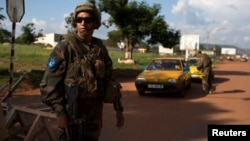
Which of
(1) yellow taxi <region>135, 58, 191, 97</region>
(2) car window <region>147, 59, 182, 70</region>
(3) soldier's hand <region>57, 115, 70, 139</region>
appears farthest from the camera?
(2) car window <region>147, 59, 182, 70</region>

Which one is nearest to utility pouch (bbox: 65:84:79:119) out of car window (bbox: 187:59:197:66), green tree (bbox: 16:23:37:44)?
car window (bbox: 187:59:197:66)

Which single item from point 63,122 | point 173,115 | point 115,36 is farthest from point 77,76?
point 115,36

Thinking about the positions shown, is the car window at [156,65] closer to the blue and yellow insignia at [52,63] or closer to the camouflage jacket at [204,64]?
the camouflage jacket at [204,64]

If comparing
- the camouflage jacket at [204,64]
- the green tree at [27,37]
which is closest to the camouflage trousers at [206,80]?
the camouflage jacket at [204,64]

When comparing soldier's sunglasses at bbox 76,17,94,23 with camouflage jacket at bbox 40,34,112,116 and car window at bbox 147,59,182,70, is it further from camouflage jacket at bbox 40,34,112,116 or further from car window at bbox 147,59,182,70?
car window at bbox 147,59,182,70

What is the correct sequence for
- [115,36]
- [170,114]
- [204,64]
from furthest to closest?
[115,36]
[204,64]
[170,114]

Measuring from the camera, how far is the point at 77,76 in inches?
114

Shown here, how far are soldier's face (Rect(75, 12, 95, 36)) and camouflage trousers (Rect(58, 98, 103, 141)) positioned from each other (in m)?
0.59

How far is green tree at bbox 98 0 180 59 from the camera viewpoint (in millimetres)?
27578

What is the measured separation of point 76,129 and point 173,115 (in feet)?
21.3

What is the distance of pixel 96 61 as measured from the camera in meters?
3.04

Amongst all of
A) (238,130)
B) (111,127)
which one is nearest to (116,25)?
(111,127)

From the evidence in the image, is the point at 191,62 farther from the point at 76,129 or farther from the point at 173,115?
the point at 76,129

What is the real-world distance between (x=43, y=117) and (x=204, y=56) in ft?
32.4
